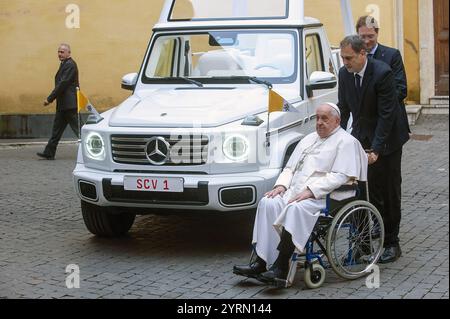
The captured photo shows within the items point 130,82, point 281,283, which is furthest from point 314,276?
point 130,82

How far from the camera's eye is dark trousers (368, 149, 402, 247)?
7414 mm

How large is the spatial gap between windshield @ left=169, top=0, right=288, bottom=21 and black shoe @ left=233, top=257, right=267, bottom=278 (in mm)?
3199

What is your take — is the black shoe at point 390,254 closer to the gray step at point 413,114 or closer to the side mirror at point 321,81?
the side mirror at point 321,81

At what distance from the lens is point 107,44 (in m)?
17.5

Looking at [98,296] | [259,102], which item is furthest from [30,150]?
[98,296]

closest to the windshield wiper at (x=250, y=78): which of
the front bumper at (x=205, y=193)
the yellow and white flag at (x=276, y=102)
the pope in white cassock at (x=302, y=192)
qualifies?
the yellow and white flag at (x=276, y=102)

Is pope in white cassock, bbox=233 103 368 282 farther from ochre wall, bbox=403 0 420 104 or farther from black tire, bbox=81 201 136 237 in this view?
ochre wall, bbox=403 0 420 104

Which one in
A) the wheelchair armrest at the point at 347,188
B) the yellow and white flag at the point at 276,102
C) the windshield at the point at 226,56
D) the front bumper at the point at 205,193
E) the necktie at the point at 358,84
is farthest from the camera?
the windshield at the point at 226,56

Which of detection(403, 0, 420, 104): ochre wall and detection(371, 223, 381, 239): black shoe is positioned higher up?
detection(403, 0, 420, 104): ochre wall

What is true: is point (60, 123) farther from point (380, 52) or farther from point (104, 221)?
point (380, 52)

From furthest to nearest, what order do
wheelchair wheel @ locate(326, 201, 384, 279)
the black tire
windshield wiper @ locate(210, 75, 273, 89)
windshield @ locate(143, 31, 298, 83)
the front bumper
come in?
windshield @ locate(143, 31, 298, 83)
windshield wiper @ locate(210, 75, 273, 89)
the black tire
the front bumper
wheelchair wheel @ locate(326, 201, 384, 279)

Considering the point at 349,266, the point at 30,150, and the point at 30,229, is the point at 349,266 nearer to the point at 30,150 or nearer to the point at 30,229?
the point at 30,229

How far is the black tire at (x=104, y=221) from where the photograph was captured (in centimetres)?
847

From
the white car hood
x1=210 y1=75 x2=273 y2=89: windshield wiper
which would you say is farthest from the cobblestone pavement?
x1=210 y1=75 x2=273 y2=89: windshield wiper
